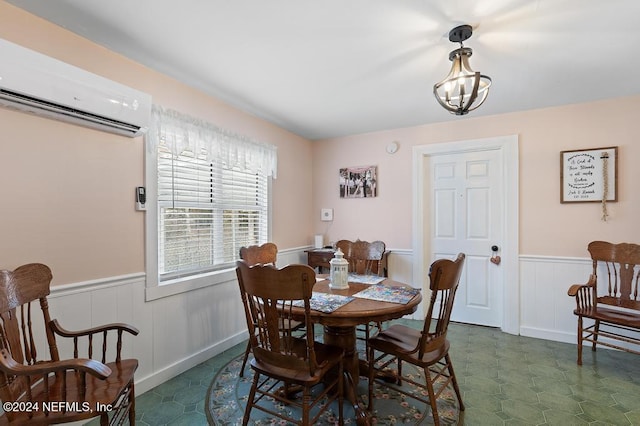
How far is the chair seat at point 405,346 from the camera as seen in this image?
1.78 metres

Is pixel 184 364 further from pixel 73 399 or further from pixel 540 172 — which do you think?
pixel 540 172

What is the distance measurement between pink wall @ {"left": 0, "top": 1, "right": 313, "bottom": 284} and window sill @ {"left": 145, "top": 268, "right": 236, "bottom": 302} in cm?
21

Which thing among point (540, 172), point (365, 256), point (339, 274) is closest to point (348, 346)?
point (339, 274)

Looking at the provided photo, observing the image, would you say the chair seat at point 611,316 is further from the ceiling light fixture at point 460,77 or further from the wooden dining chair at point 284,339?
the wooden dining chair at point 284,339

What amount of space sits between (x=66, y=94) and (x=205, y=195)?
4.27 feet

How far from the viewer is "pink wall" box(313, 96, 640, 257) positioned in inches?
114

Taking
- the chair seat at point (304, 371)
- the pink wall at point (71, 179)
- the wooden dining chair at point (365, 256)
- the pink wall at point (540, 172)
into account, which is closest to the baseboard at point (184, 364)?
the pink wall at point (71, 179)

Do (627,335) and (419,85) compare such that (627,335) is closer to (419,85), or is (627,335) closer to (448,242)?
(448,242)

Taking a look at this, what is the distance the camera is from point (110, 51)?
2.06 m

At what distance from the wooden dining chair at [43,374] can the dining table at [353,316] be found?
0.96 metres

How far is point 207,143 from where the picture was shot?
2727 mm

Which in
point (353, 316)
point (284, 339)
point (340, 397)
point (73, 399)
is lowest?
point (340, 397)

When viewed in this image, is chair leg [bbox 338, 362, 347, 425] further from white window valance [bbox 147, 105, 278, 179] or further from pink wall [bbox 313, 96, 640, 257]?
pink wall [bbox 313, 96, 640, 257]

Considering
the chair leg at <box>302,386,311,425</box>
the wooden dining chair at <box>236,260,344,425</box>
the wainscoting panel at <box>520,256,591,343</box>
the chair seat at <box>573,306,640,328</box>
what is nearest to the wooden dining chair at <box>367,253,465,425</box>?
the wooden dining chair at <box>236,260,344,425</box>
